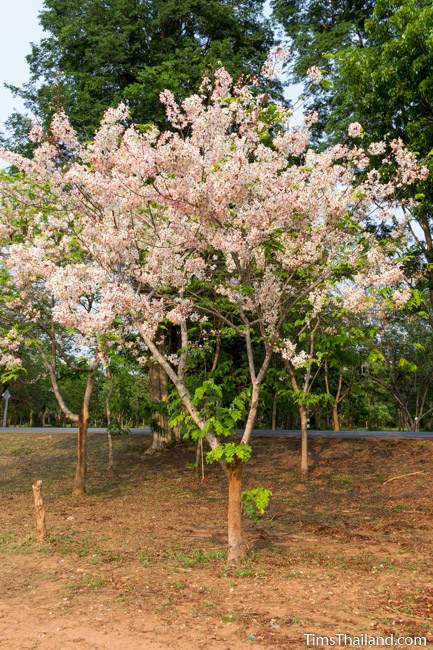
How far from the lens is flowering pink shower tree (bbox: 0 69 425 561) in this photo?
9188mm

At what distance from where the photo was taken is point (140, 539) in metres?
11.3

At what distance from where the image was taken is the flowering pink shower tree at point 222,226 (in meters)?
9.19

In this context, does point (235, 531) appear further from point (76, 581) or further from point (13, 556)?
point (13, 556)

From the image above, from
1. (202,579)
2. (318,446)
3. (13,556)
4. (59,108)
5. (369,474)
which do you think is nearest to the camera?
(202,579)

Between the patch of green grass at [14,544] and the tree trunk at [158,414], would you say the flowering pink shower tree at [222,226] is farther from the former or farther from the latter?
the tree trunk at [158,414]

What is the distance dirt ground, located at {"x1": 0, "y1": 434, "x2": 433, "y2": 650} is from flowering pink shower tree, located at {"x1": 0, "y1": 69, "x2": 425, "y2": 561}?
1337mm

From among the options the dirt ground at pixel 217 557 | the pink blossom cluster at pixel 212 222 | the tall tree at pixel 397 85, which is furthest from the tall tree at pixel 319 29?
the dirt ground at pixel 217 557

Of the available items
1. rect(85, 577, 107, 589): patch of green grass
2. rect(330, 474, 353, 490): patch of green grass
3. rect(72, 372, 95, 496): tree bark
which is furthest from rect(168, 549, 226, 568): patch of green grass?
rect(330, 474, 353, 490): patch of green grass

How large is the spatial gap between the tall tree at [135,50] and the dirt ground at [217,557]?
10414mm

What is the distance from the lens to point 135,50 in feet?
66.4

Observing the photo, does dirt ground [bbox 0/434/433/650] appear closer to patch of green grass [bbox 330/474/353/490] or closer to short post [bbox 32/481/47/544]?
patch of green grass [bbox 330/474/353/490]

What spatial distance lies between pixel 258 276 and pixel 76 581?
566 centimetres

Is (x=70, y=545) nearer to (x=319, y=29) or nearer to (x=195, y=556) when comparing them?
(x=195, y=556)

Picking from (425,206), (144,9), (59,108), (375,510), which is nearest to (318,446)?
(375,510)
